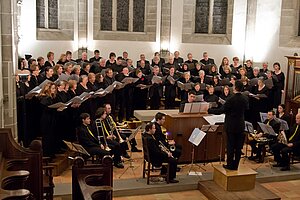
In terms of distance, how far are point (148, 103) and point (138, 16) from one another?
4041mm

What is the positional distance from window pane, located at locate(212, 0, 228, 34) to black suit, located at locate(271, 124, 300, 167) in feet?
24.5

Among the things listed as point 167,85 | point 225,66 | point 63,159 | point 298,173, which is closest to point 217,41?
point 225,66

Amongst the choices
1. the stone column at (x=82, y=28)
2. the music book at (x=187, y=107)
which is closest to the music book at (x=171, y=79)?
the music book at (x=187, y=107)

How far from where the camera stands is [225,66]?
12.6m

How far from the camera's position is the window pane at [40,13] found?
1404 centimetres

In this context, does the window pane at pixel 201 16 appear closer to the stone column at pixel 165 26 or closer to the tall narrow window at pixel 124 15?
the stone column at pixel 165 26

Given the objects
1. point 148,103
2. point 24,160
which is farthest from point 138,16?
point 24,160

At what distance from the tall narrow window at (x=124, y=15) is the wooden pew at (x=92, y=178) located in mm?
10464

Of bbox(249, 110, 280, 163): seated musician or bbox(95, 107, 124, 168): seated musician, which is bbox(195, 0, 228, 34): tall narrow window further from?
bbox(95, 107, 124, 168): seated musician

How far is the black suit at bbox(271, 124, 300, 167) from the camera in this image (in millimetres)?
8719

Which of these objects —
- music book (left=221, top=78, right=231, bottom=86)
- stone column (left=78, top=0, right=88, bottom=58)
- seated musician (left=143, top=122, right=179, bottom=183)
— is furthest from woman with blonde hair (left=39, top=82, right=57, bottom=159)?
stone column (left=78, top=0, right=88, bottom=58)

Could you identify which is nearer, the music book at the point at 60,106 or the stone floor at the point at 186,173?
the stone floor at the point at 186,173

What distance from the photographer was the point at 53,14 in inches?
567

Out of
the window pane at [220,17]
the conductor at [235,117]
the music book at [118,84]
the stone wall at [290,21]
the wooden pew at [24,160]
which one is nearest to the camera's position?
the wooden pew at [24,160]
